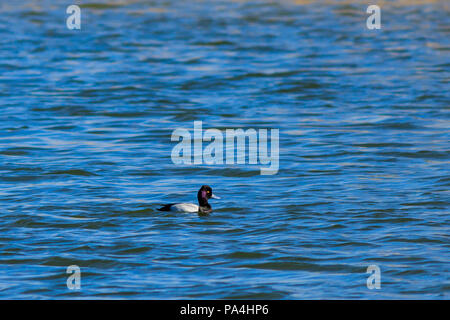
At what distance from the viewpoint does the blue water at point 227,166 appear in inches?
395

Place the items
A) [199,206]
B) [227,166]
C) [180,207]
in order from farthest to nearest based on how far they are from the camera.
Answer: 1. [227,166]
2. [199,206]
3. [180,207]

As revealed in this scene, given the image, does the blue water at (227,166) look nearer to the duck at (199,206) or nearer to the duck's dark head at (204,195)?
the duck at (199,206)

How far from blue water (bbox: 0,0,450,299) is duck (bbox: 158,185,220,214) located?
114mm

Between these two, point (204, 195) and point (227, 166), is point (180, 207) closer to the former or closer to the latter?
point (204, 195)

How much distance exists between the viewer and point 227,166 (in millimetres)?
15078

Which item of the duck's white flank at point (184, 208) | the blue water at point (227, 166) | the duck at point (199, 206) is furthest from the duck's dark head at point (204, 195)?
the blue water at point (227, 166)

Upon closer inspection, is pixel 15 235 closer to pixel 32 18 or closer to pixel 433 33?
pixel 433 33

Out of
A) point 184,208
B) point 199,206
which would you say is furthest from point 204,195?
point 184,208

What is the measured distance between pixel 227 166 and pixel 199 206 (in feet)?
9.14

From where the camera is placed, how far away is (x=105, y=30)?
3206 centimetres

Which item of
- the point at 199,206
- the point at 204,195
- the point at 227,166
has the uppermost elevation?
→ the point at 227,166

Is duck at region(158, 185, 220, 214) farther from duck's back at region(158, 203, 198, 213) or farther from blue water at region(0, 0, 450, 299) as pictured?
blue water at region(0, 0, 450, 299)

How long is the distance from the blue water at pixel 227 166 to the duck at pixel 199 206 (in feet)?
0.38
